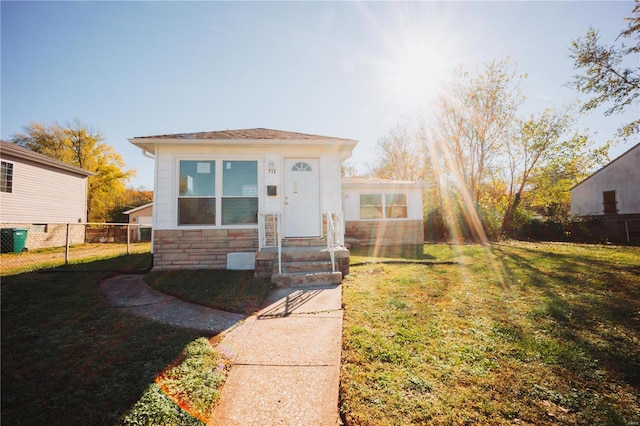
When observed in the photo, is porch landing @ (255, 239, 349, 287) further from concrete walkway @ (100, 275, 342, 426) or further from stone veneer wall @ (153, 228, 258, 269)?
stone veneer wall @ (153, 228, 258, 269)

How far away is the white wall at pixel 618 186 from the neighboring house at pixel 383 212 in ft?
42.6

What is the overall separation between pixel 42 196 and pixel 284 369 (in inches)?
659

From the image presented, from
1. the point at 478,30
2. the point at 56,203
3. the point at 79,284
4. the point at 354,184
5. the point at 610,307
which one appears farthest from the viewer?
the point at 56,203

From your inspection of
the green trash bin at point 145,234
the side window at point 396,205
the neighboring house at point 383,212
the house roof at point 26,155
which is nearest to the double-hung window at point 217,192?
the neighboring house at point 383,212

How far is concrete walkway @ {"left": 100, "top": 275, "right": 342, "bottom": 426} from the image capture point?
1.73 meters

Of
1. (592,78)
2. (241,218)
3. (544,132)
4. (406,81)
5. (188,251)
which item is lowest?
(188,251)

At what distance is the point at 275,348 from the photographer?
8.45ft

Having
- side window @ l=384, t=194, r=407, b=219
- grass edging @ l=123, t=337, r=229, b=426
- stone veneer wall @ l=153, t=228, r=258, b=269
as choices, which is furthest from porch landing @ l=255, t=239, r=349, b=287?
side window @ l=384, t=194, r=407, b=219

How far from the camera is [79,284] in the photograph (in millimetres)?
4883

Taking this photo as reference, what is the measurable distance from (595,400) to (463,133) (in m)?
15.8

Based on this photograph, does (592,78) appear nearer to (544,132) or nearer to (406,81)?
(544,132)

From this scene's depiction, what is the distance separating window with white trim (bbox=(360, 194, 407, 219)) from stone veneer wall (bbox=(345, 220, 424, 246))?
35 cm

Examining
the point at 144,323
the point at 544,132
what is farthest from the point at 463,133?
the point at 144,323

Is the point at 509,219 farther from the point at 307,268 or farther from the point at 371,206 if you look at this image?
the point at 307,268
